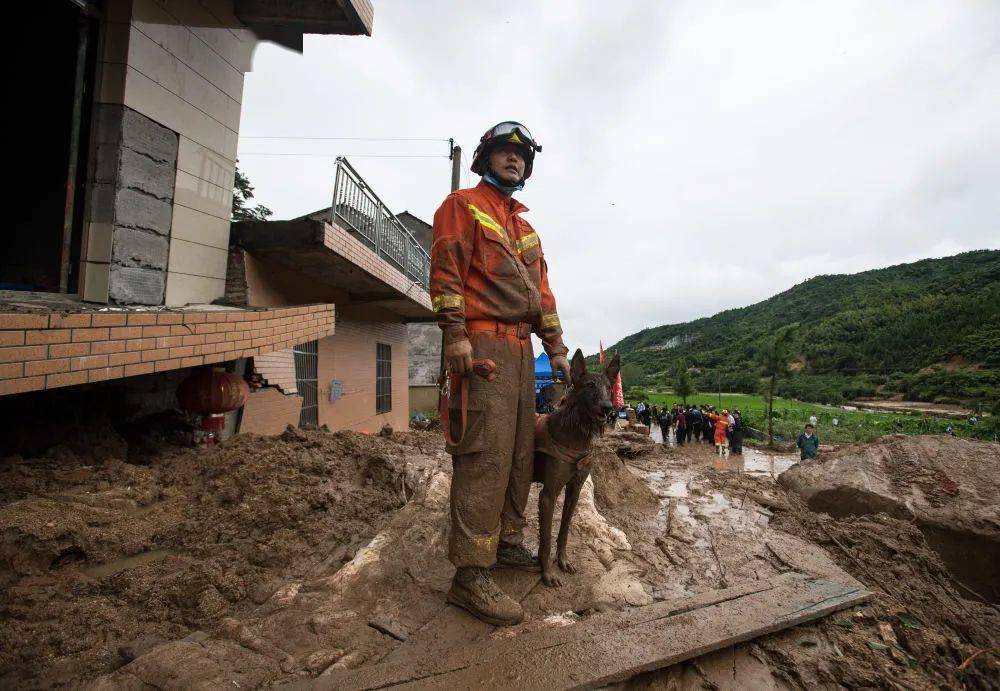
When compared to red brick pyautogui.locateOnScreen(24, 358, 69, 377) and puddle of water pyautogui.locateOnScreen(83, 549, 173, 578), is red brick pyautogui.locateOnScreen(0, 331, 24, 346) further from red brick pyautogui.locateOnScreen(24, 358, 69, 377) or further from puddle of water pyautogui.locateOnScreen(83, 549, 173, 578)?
puddle of water pyautogui.locateOnScreen(83, 549, 173, 578)

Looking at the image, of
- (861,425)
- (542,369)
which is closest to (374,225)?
(542,369)

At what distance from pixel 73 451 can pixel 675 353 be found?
283 ft

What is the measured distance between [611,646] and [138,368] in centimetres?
300

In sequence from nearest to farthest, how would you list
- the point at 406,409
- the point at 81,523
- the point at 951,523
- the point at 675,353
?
the point at 81,523
the point at 951,523
the point at 406,409
the point at 675,353

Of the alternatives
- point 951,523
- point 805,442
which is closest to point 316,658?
point 951,523

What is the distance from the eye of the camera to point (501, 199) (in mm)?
2822

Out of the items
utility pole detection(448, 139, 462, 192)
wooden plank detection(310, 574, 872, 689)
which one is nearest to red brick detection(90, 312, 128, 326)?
wooden plank detection(310, 574, 872, 689)

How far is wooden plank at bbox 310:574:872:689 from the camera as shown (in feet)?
5.63

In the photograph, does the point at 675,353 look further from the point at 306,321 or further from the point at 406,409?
the point at 306,321

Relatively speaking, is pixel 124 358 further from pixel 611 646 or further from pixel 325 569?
pixel 611 646

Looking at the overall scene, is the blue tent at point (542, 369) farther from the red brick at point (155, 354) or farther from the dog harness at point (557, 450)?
the red brick at point (155, 354)

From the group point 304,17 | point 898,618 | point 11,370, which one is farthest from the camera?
point 304,17

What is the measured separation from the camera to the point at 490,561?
2.35 metres

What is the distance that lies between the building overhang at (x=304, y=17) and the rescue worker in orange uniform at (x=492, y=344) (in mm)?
3894
